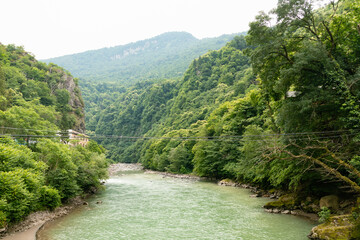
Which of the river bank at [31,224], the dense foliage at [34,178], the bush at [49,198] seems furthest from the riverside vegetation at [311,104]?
the river bank at [31,224]

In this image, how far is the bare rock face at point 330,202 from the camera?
56.0ft

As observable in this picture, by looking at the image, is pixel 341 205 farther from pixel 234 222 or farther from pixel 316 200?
pixel 234 222

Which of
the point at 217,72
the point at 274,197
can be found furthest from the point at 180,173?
the point at 217,72

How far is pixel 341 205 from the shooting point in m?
16.8

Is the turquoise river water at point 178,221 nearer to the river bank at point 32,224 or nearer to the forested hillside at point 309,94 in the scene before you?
the river bank at point 32,224

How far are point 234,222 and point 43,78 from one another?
64.1 metres

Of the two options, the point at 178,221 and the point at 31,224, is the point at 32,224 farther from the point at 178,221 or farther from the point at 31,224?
the point at 178,221

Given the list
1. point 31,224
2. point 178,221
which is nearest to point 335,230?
point 178,221

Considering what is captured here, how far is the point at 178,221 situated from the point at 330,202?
10493mm

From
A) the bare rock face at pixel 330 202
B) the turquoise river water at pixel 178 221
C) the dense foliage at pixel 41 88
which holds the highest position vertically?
the dense foliage at pixel 41 88

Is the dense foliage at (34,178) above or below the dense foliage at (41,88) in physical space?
below

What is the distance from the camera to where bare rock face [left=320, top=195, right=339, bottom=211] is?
1707 centimetres

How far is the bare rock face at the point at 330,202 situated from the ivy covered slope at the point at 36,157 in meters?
18.2

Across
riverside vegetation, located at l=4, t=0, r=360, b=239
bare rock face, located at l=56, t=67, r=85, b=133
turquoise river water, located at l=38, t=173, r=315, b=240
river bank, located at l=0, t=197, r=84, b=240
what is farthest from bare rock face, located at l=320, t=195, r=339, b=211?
bare rock face, located at l=56, t=67, r=85, b=133
